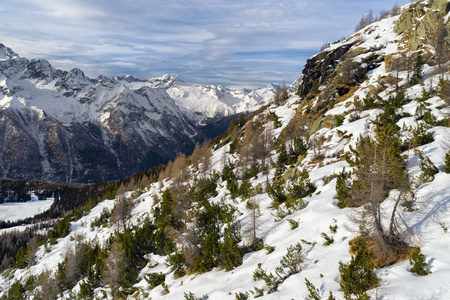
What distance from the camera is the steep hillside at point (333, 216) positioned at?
12.4 meters

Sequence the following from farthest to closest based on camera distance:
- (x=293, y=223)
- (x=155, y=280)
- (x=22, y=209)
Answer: (x=22, y=209), (x=155, y=280), (x=293, y=223)

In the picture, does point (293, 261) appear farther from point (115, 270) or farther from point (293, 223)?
point (115, 270)

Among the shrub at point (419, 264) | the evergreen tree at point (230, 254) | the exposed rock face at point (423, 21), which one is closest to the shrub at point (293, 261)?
the evergreen tree at point (230, 254)

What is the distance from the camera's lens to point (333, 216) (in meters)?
18.5

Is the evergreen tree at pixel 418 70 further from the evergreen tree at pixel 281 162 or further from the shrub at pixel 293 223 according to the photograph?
the shrub at pixel 293 223

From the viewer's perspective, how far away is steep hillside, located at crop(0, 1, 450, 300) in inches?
489

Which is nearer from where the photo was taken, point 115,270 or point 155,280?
point 155,280

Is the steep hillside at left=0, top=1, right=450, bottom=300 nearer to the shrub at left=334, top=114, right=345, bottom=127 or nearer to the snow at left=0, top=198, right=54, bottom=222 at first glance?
the shrub at left=334, top=114, right=345, bottom=127

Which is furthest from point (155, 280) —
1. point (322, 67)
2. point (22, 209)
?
point (22, 209)

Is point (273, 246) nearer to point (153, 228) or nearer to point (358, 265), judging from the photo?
point (358, 265)

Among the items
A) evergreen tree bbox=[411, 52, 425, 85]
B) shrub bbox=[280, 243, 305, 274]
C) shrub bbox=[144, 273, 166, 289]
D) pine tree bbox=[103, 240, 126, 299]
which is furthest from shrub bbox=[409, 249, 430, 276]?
evergreen tree bbox=[411, 52, 425, 85]

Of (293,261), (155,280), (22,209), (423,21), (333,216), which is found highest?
(423,21)

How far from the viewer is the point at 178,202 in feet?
138

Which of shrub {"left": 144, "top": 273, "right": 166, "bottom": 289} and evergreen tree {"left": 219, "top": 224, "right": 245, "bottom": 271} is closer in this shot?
evergreen tree {"left": 219, "top": 224, "right": 245, "bottom": 271}
